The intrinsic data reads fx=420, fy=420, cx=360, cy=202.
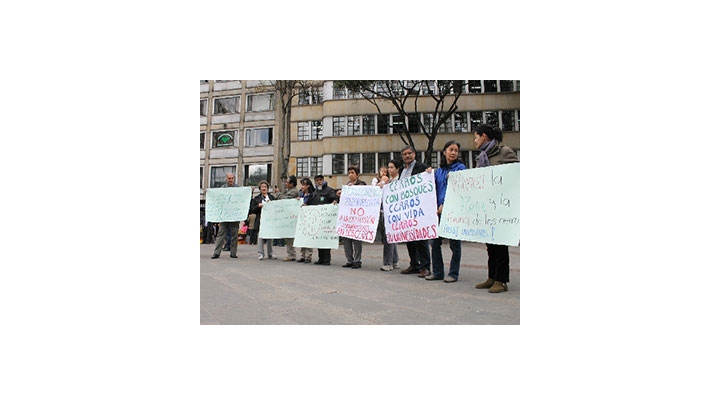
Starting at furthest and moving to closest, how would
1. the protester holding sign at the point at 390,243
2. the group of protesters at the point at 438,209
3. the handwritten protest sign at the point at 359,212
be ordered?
the handwritten protest sign at the point at 359,212, the protester holding sign at the point at 390,243, the group of protesters at the point at 438,209

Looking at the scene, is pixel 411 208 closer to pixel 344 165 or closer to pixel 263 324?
pixel 263 324

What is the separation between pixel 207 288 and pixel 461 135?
17.7m

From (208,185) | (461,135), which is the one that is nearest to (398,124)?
(461,135)

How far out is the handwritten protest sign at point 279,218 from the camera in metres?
7.60

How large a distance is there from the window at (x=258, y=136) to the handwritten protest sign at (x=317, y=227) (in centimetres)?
1984

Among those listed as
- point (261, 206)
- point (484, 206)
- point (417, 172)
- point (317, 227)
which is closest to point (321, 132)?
point (261, 206)

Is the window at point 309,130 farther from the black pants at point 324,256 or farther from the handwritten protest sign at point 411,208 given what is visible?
the handwritten protest sign at point 411,208

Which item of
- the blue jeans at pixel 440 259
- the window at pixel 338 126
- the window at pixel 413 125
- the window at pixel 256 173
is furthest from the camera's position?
the window at pixel 256 173

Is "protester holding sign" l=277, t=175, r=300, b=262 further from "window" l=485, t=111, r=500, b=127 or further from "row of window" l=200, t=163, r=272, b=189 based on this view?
"row of window" l=200, t=163, r=272, b=189

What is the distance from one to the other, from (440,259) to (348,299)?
1624mm

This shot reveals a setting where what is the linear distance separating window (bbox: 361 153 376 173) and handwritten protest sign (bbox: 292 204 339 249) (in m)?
14.4

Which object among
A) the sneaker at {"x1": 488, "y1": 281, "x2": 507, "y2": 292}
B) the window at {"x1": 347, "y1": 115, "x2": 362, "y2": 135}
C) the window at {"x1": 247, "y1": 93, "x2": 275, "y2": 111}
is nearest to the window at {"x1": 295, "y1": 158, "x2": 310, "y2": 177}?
the window at {"x1": 347, "y1": 115, "x2": 362, "y2": 135}

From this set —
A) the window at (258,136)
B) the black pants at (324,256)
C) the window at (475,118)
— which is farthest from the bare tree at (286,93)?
the window at (258,136)

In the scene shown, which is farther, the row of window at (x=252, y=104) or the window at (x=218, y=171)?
the window at (x=218, y=171)
